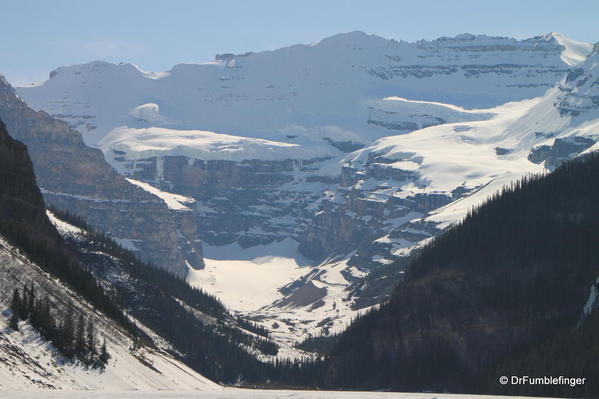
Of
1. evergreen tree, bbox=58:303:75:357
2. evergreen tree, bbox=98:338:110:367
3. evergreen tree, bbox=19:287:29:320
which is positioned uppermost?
evergreen tree, bbox=19:287:29:320

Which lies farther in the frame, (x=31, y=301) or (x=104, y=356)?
(x=104, y=356)

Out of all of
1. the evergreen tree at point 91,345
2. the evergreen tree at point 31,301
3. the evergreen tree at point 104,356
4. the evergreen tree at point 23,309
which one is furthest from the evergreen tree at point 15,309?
the evergreen tree at point 104,356

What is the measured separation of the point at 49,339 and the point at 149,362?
3040 centimetres

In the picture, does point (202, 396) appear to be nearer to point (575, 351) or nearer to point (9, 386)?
point (9, 386)

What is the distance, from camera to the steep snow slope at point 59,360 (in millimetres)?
119625

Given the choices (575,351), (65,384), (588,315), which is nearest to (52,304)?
(65,384)

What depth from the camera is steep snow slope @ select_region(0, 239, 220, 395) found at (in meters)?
Result: 120

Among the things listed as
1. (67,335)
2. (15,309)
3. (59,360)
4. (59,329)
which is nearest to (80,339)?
(67,335)

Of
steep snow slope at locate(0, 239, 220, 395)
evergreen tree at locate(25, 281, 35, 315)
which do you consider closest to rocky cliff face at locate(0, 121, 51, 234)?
steep snow slope at locate(0, 239, 220, 395)

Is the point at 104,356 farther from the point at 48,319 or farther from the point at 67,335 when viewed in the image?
the point at 48,319

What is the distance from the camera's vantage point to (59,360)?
129 meters

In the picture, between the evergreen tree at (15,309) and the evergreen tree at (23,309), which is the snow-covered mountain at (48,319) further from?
the evergreen tree at (23,309)

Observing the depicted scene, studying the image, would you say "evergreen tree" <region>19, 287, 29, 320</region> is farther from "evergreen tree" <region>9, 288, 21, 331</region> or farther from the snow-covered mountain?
"evergreen tree" <region>9, 288, 21, 331</region>

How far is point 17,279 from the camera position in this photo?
146250mm
